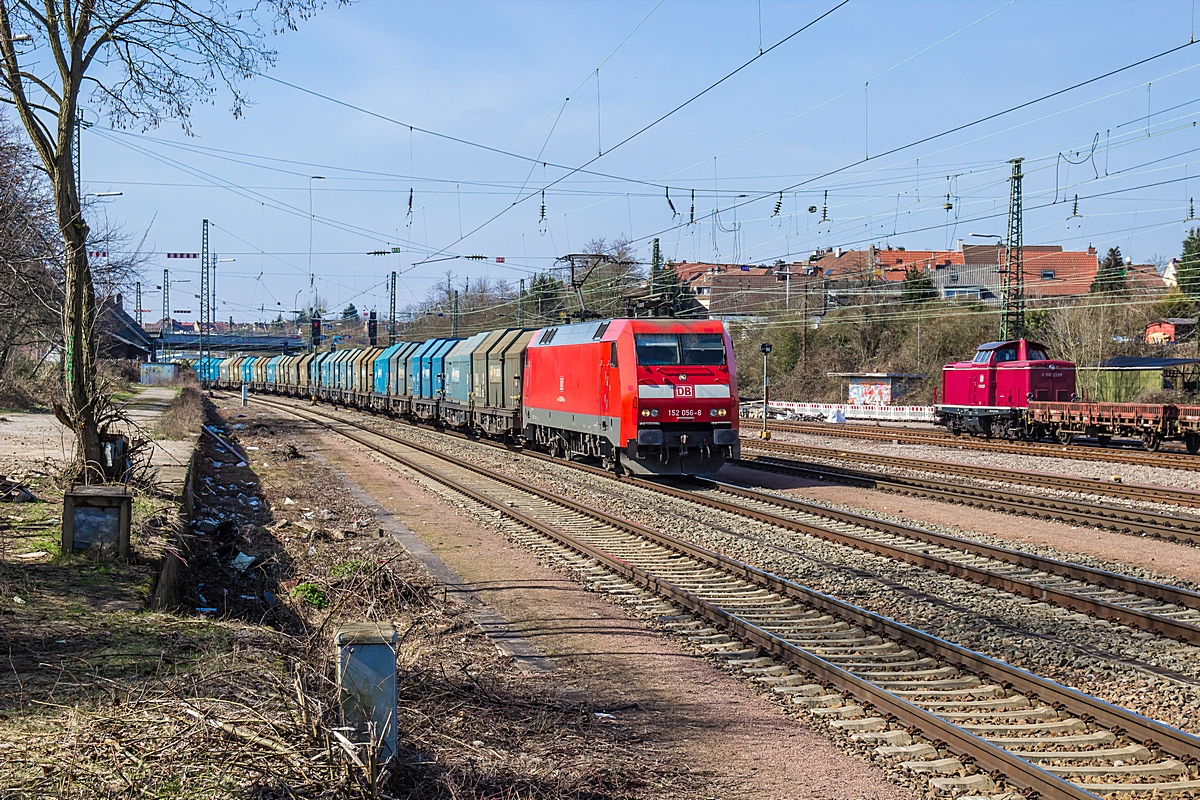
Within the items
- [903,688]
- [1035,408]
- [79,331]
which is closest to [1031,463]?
[1035,408]

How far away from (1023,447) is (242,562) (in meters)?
21.8

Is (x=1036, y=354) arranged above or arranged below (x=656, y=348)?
above

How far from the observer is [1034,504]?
1556cm

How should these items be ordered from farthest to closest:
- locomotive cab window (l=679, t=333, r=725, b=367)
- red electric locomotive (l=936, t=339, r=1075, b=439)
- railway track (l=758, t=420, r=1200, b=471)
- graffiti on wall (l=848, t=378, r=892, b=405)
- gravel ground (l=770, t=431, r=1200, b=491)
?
1. graffiti on wall (l=848, t=378, r=892, b=405)
2. red electric locomotive (l=936, t=339, r=1075, b=439)
3. railway track (l=758, t=420, r=1200, b=471)
4. gravel ground (l=770, t=431, r=1200, b=491)
5. locomotive cab window (l=679, t=333, r=725, b=367)

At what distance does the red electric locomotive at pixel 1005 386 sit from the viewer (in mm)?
29436

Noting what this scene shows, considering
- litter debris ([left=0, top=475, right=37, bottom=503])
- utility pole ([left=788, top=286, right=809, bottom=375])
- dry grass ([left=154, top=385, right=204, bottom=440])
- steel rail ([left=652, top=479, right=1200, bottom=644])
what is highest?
utility pole ([left=788, top=286, right=809, bottom=375])

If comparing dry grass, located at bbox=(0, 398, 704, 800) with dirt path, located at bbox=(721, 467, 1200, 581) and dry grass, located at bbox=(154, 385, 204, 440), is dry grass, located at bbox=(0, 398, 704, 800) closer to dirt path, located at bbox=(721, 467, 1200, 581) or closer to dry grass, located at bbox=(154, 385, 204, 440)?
dirt path, located at bbox=(721, 467, 1200, 581)

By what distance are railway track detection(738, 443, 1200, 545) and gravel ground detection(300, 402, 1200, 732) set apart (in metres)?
4.26

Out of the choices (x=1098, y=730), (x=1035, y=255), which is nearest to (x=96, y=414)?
(x=1098, y=730)

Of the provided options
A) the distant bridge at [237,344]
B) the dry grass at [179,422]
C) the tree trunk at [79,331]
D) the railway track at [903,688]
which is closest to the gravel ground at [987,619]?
the railway track at [903,688]

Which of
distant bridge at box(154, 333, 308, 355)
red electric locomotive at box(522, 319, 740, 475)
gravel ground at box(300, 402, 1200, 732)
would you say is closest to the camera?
gravel ground at box(300, 402, 1200, 732)

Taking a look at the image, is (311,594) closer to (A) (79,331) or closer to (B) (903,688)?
(A) (79,331)

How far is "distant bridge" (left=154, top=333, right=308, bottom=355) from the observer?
379 feet

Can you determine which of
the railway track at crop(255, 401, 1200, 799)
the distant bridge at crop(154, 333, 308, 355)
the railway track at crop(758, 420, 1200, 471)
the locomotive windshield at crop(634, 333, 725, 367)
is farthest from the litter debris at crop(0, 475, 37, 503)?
the distant bridge at crop(154, 333, 308, 355)
